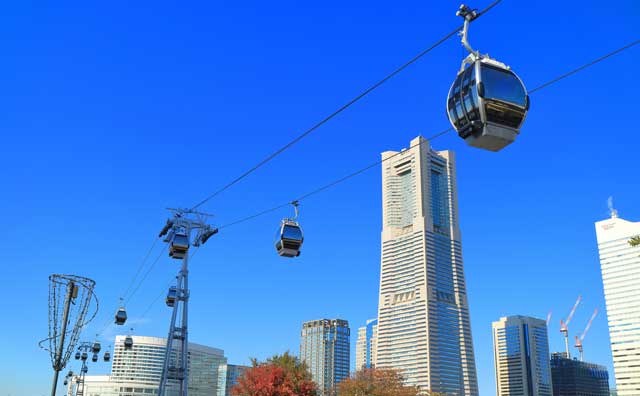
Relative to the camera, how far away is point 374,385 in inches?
2400

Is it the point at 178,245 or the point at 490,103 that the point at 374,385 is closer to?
the point at 178,245

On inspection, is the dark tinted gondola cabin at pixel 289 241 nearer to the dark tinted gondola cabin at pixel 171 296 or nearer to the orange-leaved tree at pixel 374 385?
the dark tinted gondola cabin at pixel 171 296

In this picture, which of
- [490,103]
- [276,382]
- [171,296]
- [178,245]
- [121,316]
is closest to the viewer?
[490,103]

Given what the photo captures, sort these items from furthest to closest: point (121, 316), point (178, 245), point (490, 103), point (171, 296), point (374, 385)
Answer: point (374, 385) < point (121, 316) < point (171, 296) < point (178, 245) < point (490, 103)

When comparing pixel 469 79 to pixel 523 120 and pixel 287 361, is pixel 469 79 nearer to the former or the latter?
pixel 523 120

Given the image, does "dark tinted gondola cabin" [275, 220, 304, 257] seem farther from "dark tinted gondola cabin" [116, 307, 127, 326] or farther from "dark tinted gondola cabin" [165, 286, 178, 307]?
"dark tinted gondola cabin" [116, 307, 127, 326]

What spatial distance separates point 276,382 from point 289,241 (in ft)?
94.5

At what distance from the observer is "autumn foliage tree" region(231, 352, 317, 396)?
149 ft

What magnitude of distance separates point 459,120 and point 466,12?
5.95 feet

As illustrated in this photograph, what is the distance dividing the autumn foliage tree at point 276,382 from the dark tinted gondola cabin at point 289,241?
28004 mm

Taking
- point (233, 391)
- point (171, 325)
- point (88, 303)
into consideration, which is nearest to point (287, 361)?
point (233, 391)

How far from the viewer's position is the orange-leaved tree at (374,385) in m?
59.3

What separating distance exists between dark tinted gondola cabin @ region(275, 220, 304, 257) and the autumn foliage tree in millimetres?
28004

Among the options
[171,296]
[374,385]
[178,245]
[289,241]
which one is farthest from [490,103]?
[374,385]
